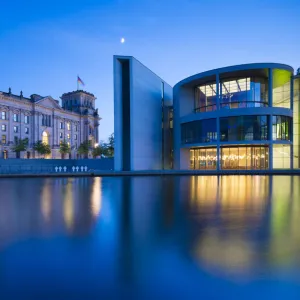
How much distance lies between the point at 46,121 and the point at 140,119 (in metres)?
58.2

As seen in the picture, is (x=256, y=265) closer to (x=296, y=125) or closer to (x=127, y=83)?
(x=127, y=83)

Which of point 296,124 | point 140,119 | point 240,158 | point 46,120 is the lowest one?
point 240,158

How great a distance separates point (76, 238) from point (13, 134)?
74689mm

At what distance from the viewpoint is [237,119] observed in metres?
32.6

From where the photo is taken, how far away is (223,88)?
3572 cm

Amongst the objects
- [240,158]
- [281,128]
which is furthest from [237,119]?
[281,128]

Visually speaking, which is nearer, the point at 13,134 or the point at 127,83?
the point at 127,83

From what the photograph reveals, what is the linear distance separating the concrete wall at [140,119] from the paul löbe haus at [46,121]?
160ft

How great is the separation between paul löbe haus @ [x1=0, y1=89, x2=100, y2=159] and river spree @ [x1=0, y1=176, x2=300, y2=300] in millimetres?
70173

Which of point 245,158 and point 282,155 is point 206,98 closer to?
point 245,158

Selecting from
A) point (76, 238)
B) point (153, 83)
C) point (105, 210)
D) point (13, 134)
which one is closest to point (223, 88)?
point (153, 83)

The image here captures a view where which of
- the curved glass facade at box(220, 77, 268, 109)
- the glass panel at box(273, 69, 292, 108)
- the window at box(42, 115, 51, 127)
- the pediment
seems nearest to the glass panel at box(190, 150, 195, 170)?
the curved glass facade at box(220, 77, 268, 109)

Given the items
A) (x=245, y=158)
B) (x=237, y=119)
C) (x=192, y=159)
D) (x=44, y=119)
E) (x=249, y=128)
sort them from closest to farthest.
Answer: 1. (x=249, y=128)
2. (x=237, y=119)
3. (x=245, y=158)
4. (x=192, y=159)
5. (x=44, y=119)

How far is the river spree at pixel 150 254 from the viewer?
3.36 meters
